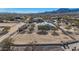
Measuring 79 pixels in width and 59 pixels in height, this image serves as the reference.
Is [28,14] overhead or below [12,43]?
overhead

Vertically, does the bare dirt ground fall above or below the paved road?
below

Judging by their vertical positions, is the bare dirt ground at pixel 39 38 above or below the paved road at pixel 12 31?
below

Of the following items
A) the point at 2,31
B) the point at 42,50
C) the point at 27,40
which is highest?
the point at 2,31

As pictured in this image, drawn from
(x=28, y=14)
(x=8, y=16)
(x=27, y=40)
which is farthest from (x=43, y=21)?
(x=8, y=16)

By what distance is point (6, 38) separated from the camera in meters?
2.41

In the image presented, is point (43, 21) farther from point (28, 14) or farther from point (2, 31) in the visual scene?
point (2, 31)

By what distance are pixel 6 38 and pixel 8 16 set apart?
1.32ft

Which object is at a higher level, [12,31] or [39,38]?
[12,31]
